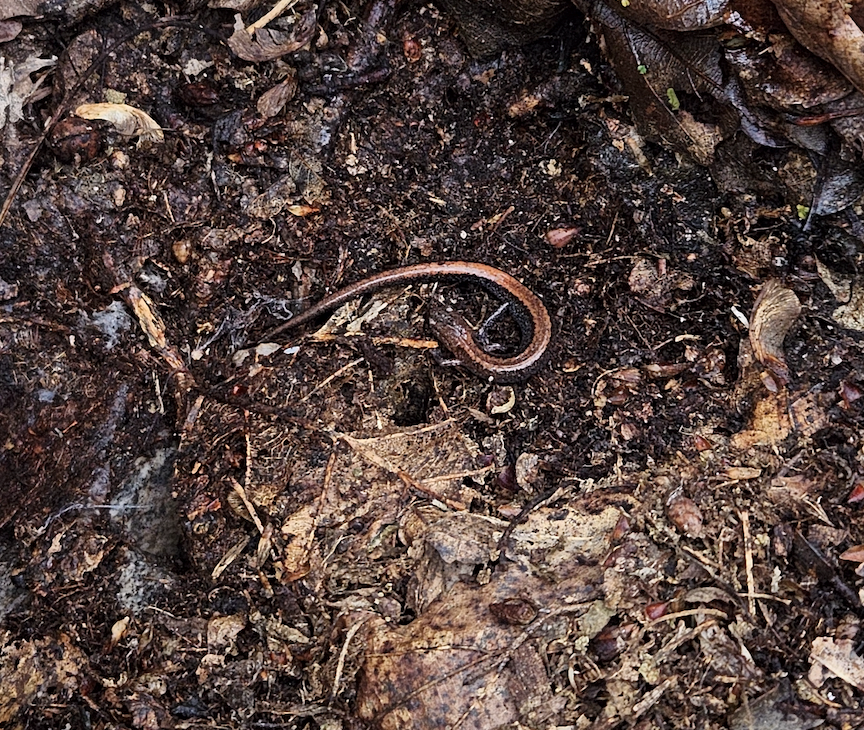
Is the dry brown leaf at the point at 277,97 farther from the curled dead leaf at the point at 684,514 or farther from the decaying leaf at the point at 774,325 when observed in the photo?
→ the curled dead leaf at the point at 684,514

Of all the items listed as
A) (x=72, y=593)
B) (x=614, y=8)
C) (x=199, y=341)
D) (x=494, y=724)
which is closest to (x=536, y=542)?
(x=494, y=724)

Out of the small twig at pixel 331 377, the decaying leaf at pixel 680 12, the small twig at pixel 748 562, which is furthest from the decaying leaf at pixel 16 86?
the small twig at pixel 748 562

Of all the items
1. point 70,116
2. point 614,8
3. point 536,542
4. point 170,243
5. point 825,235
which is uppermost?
point 614,8

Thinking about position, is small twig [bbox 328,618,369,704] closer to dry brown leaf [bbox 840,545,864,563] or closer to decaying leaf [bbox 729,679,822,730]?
decaying leaf [bbox 729,679,822,730]

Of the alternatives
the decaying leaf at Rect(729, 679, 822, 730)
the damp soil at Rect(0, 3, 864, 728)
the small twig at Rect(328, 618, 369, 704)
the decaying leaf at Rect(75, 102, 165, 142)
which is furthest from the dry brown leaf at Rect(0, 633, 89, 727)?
the decaying leaf at Rect(729, 679, 822, 730)

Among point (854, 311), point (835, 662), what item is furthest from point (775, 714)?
point (854, 311)

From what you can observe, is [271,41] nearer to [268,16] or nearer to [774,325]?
[268,16]

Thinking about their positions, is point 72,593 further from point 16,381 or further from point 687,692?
point 687,692
